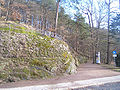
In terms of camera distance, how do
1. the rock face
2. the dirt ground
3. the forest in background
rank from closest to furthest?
the dirt ground → the rock face → the forest in background

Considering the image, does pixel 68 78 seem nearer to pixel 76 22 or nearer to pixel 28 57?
pixel 28 57

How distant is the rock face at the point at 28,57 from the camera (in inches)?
326

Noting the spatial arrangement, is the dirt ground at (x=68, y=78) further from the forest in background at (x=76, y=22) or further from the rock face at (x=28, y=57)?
the forest in background at (x=76, y=22)

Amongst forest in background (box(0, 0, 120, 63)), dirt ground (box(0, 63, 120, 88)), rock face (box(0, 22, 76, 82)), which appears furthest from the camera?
forest in background (box(0, 0, 120, 63))

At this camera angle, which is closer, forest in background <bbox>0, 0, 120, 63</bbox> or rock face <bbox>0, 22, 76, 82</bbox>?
rock face <bbox>0, 22, 76, 82</bbox>

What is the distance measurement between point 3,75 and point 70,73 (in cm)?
591

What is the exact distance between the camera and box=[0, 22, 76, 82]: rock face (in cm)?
829

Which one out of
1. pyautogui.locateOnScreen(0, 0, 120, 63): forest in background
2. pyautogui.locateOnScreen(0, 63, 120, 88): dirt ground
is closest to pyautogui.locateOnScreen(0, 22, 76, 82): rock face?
pyautogui.locateOnScreen(0, 63, 120, 88): dirt ground

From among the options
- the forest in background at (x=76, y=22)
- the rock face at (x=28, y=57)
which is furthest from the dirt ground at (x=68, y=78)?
the forest in background at (x=76, y=22)

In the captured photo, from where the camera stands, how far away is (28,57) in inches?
383

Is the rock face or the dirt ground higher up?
the rock face

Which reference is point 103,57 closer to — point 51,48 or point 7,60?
point 51,48

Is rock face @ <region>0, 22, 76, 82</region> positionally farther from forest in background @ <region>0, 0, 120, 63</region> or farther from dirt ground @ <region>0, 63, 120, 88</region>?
forest in background @ <region>0, 0, 120, 63</region>

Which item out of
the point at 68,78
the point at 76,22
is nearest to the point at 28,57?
the point at 68,78
